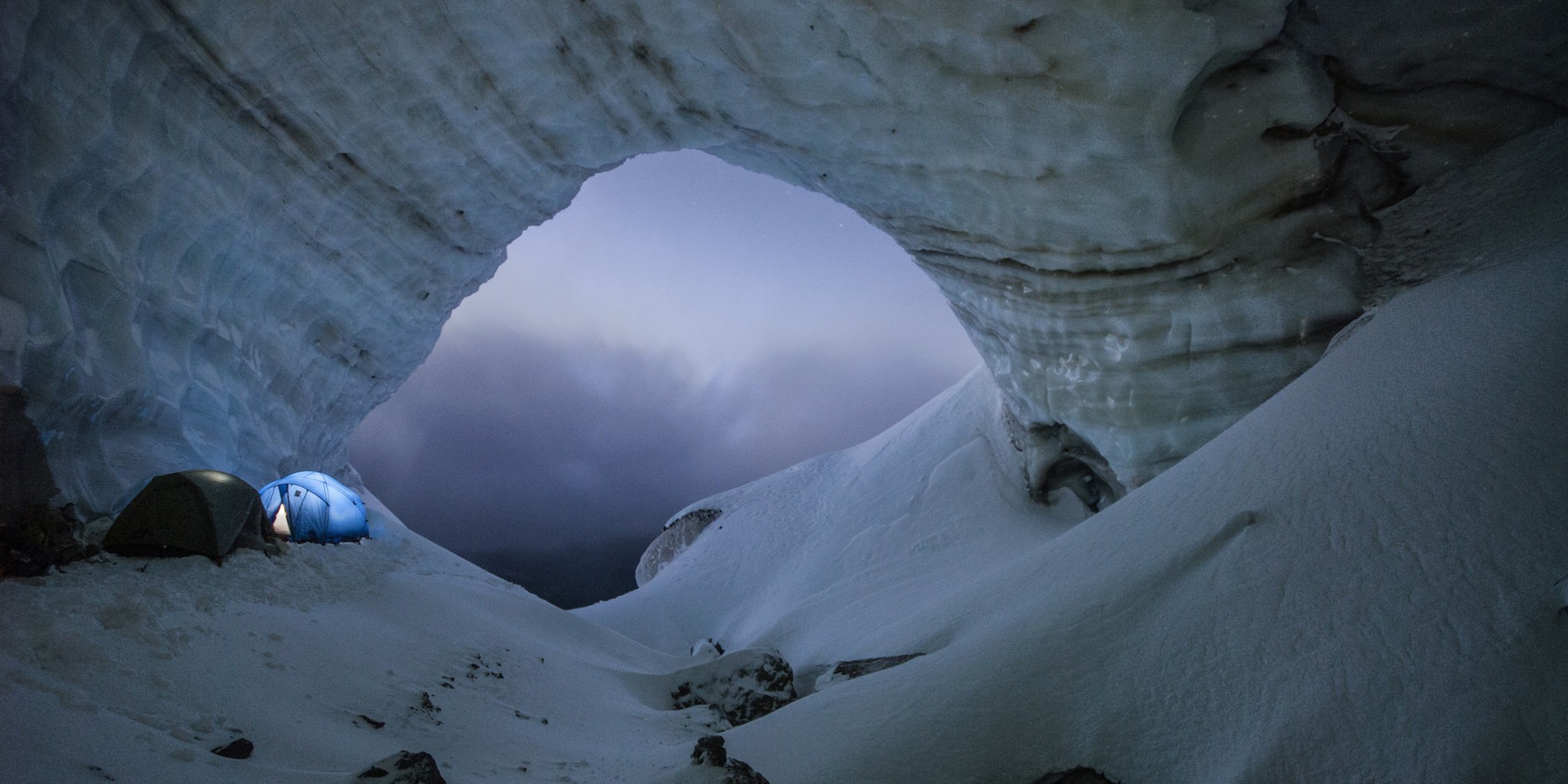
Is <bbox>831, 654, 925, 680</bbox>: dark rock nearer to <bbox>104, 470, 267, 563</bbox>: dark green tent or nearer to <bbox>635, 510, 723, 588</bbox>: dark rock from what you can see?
<bbox>104, 470, 267, 563</bbox>: dark green tent

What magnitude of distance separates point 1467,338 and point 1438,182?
238cm

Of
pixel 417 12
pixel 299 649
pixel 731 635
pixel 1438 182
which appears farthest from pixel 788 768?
pixel 731 635

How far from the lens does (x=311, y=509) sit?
731 cm

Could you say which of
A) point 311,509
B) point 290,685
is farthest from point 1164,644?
point 311,509

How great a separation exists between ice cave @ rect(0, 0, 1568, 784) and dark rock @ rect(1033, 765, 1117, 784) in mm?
18

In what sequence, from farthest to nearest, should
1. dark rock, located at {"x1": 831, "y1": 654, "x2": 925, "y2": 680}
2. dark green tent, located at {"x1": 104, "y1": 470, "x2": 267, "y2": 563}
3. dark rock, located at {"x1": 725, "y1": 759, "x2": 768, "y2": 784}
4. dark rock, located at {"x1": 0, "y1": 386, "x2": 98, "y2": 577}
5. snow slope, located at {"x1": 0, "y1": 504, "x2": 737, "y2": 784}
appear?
1. dark rock, located at {"x1": 831, "y1": 654, "x2": 925, "y2": 680}
2. dark green tent, located at {"x1": 104, "y1": 470, "x2": 267, "y2": 563}
3. dark rock, located at {"x1": 0, "y1": 386, "x2": 98, "y2": 577}
4. dark rock, located at {"x1": 725, "y1": 759, "x2": 768, "y2": 784}
5. snow slope, located at {"x1": 0, "y1": 504, "x2": 737, "y2": 784}

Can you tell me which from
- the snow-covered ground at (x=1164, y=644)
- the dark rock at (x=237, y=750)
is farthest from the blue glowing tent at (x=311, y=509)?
the dark rock at (x=237, y=750)

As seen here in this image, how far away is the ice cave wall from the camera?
4871mm

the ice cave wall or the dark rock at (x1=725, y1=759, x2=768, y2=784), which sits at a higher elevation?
the ice cave wall

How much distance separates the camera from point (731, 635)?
1130 centimetres

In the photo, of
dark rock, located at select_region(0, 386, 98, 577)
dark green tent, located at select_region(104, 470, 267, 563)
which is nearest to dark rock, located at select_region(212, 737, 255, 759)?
dark rock, located at select_region(0, 386, 98, 577)

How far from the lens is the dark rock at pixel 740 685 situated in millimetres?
6590

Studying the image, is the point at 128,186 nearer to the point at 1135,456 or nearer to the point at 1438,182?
the point at 1135,456

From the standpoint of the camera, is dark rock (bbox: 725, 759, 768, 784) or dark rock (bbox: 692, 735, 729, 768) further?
dark rock (bbox: 692, 735, 729, 768)
